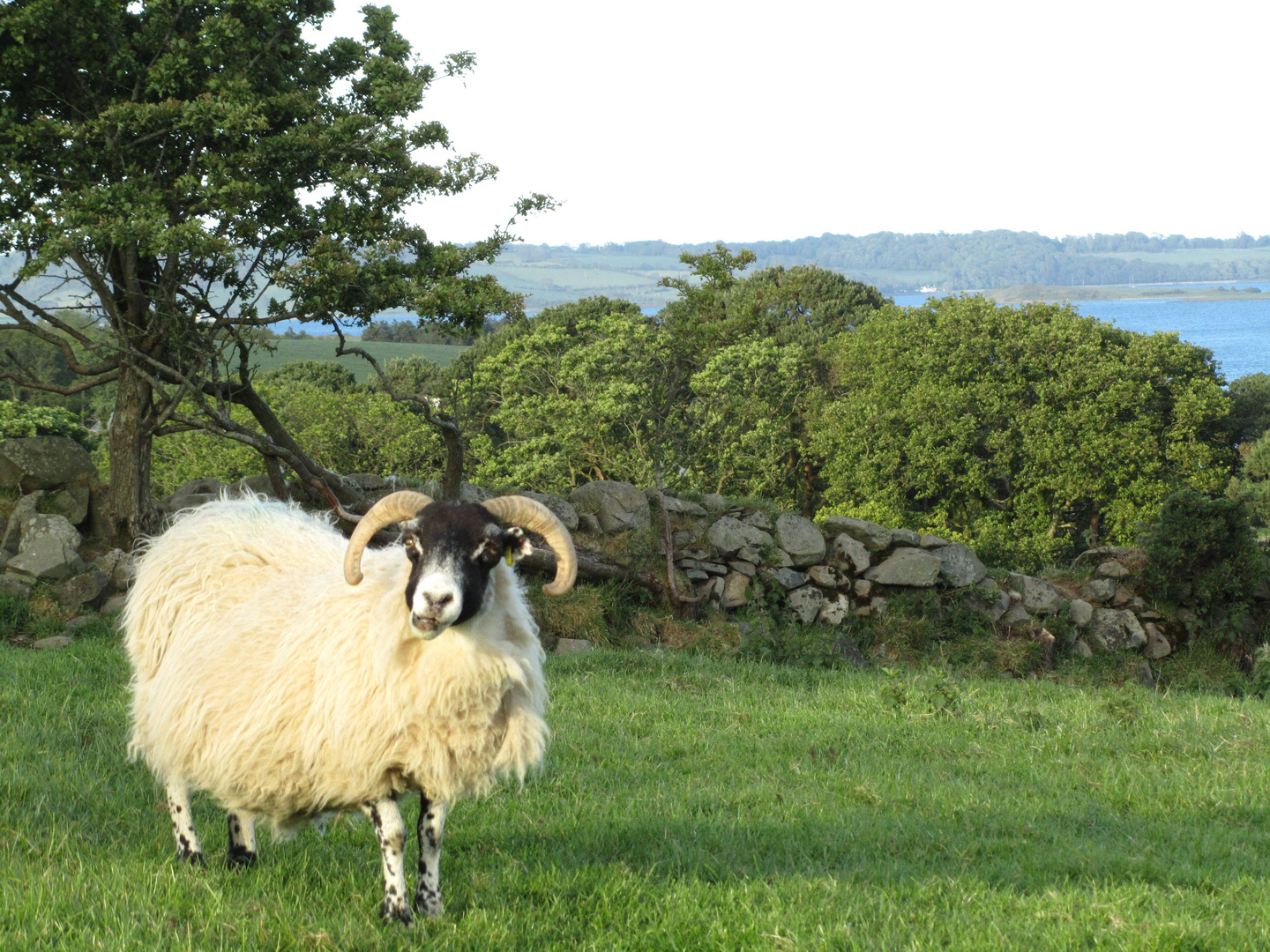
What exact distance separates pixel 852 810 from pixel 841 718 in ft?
9.37

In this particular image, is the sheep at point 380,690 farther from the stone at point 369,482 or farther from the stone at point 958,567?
the stone at point 958,567

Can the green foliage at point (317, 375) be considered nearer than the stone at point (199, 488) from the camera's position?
No

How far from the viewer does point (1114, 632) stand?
54.7 ft

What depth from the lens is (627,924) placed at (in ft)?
15.2

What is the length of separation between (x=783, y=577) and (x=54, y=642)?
986 cm

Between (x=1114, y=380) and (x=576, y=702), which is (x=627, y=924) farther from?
(x=1114, y=380)

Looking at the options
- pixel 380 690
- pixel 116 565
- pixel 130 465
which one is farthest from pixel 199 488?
pixel 380 690

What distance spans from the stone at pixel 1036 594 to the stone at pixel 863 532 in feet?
7.86

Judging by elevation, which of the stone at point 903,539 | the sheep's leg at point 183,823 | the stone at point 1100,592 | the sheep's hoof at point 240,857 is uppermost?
the sheep's leg at point 183,823

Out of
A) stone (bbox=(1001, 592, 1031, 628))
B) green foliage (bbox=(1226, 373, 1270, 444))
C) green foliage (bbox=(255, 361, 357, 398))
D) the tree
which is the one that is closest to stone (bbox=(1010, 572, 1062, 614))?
stone (bbox=(1001, 592, 1031, 628))

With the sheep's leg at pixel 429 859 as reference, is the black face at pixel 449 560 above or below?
above

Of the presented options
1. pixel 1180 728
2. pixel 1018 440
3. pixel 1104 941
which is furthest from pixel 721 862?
pixel 1018 440

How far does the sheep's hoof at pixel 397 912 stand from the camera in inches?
183

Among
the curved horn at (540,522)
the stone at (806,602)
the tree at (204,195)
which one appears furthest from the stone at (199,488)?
the curved horn at (540,522)
